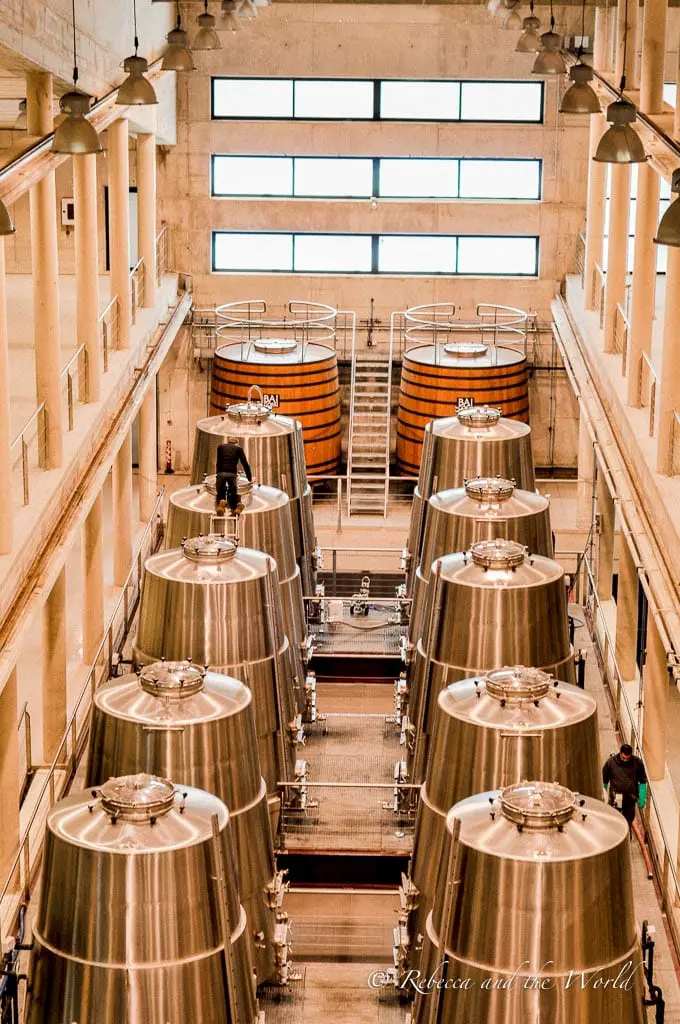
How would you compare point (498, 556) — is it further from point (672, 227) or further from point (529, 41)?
point (529, 41)

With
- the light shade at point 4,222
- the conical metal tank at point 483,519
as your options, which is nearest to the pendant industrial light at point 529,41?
the conical metal tank at point 483,519

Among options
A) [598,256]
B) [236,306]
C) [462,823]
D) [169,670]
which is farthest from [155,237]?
[462,823]

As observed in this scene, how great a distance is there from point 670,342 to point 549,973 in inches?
242

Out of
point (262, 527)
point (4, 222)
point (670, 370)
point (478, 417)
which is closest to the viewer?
point (4, 222)

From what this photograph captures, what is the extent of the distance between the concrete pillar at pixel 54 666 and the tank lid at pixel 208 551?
2.02 m

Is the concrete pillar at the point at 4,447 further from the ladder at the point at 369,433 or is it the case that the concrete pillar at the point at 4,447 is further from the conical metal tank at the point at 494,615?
the ladder at the point at 369,433

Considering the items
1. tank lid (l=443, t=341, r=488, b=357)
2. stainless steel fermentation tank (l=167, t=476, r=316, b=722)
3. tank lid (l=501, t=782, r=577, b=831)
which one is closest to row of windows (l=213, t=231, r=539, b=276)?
tank lid (l=443, t=341, r=488, b=357)

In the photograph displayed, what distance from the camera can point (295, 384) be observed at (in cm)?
2131

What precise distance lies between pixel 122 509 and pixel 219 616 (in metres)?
6.57

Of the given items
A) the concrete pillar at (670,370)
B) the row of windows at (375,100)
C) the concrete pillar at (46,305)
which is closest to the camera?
the concrete pillar at (670,370)

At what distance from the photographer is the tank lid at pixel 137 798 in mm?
8133

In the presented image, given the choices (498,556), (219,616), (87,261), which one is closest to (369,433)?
(87,261)

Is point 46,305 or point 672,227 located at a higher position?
point 672,227

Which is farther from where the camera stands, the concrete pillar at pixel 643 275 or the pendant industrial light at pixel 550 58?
the pendant industrial light at pixel 550 58
